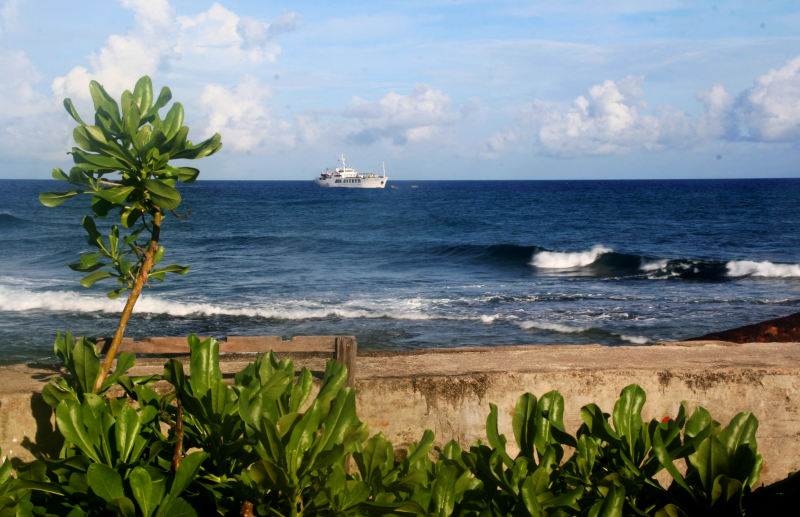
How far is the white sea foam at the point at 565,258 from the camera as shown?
64.7 feet

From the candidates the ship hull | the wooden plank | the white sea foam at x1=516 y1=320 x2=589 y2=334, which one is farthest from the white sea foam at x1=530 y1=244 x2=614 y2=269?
the ship hull

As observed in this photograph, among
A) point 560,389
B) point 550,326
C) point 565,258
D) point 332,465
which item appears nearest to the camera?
point 332,465

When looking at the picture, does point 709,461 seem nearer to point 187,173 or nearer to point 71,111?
point 187,173

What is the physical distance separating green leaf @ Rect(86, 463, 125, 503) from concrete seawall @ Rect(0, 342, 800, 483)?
3.14 feet

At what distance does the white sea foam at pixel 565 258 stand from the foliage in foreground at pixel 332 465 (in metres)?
18.1

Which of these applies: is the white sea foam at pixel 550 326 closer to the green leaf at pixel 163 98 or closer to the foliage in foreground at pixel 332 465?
the foliage in foreground at pixel 332 465

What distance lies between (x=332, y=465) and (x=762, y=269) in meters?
18.6

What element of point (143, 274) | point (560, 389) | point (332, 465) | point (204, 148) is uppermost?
point (204, 148)

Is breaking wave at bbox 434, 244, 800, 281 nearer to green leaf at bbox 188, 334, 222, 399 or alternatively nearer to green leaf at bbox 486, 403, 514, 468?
green leaf at bbox 486, 403, 514, 468

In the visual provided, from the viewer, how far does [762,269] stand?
17.2 m

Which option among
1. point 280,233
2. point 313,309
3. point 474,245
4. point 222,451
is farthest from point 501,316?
point 280,233

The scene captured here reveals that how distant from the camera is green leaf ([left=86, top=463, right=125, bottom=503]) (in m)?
1.34

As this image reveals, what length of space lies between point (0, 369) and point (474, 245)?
21424 mm

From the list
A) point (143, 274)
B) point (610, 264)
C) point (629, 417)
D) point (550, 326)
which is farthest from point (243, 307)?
point (610, 264)
